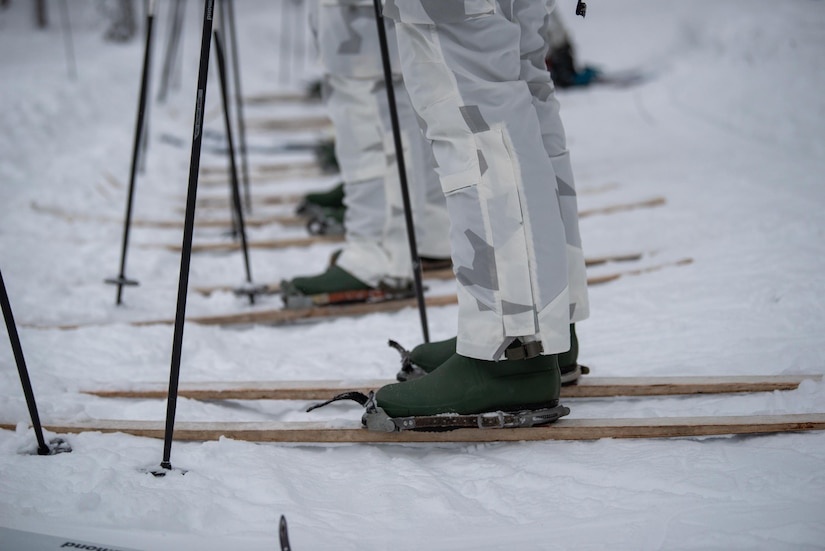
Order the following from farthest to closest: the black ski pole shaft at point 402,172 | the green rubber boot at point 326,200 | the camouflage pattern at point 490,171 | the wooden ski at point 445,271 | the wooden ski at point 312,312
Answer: the green rubber boot at point 326,200, the wooden ski at point 445,271, the wooden ski at point 312,312, the black ski pole shaft at point 402,172, the camouflage pattern at point 490,171

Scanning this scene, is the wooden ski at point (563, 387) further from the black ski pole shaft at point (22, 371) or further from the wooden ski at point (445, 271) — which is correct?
the wooden ski at point (445, 271)

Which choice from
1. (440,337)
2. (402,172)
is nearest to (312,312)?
(440,337)

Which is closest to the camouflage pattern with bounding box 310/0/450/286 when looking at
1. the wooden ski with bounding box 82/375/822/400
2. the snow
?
the snow

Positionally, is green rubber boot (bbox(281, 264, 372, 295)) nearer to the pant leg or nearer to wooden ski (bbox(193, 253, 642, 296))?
wooden ski (bbox(193, 253, 642, 296))

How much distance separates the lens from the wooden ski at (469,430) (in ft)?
4.49

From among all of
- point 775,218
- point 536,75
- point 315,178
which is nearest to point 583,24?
point 315,178

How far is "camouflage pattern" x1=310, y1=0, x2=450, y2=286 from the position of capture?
2357mm

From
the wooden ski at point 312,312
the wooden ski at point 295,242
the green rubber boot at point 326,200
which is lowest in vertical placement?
the wooden ski at point 312,312

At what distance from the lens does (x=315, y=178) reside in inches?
188

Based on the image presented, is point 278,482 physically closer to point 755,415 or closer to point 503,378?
point 503,378

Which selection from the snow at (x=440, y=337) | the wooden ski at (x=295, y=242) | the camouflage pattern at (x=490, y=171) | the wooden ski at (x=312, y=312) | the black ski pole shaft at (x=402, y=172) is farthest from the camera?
the wooden ski at (x=295, y=242)

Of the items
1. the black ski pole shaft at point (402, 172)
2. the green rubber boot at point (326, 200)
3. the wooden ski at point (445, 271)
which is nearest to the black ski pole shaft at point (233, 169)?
the wooden ski at point (445, 271)

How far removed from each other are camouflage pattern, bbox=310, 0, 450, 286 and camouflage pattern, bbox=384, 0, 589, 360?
3.27 feet

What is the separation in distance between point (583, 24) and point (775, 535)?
14.2m
